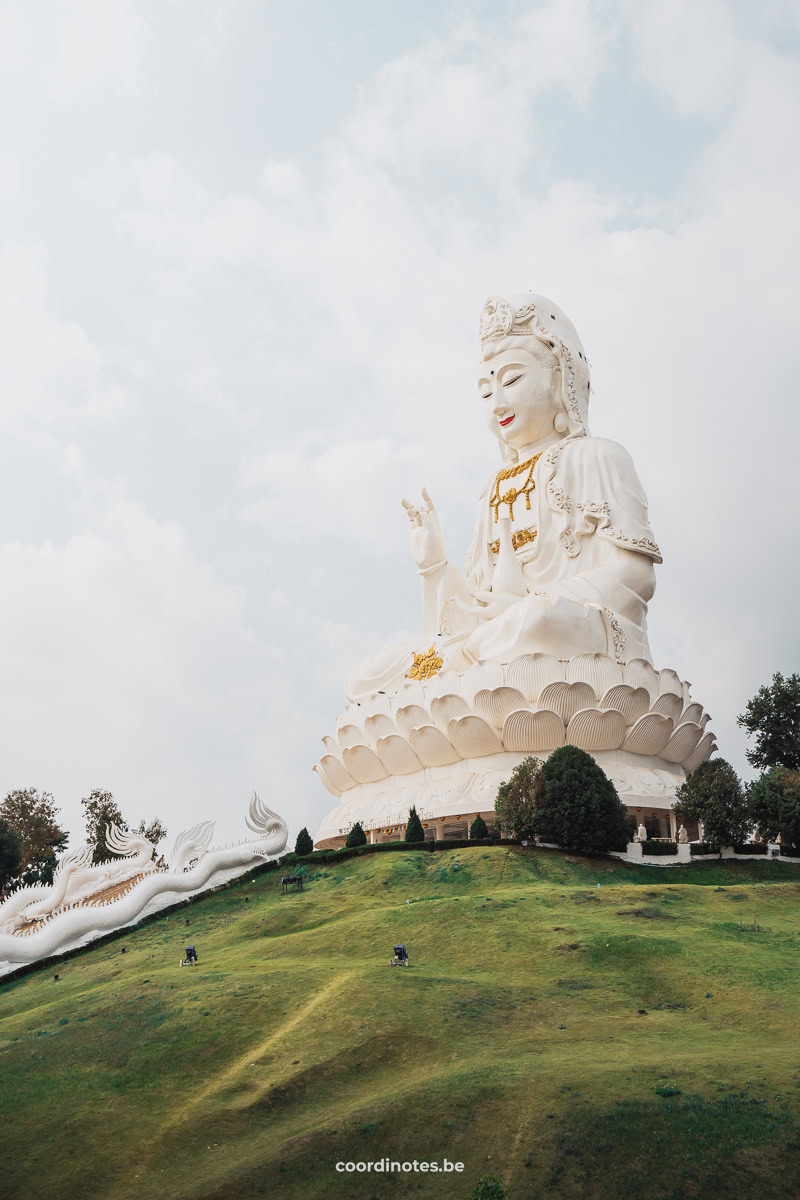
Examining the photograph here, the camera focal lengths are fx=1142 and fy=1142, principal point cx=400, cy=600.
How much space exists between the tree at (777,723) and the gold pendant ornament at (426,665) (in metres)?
9.14

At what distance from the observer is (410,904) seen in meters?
15.6

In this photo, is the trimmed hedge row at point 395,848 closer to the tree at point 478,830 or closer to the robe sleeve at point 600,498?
the tree at point 478,830

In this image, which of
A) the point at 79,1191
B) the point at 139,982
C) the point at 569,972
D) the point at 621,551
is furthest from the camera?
the point at 621,551

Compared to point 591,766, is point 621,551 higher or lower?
higher

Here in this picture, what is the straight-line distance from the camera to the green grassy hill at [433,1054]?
26.8 feet

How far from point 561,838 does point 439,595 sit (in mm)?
9337

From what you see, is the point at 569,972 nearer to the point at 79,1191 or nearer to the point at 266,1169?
the point at 266,1169

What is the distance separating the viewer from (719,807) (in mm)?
19828

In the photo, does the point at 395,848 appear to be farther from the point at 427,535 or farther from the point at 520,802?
the point at 427,535

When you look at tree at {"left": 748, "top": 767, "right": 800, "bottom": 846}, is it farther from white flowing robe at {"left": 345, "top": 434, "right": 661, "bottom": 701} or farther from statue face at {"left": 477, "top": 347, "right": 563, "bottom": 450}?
statue face at {"left": 477, "top": 347, "right": 563, "bottom": 450}

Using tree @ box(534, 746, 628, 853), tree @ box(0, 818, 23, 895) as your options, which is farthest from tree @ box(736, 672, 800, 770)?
tree @ box(0, 818, 23, 895)

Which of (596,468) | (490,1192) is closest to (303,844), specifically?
(596,468)

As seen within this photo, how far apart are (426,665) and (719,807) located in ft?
25.6

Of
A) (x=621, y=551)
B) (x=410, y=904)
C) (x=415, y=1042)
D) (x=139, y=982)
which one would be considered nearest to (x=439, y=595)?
(x=621, y=551)
